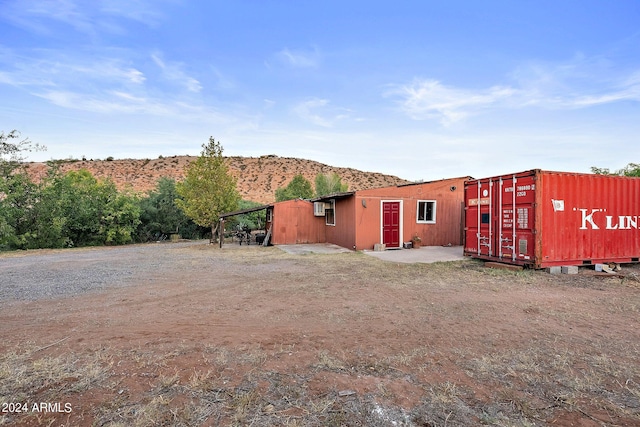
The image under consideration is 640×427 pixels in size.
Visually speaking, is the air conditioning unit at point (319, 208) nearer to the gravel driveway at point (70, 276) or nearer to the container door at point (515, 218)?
the gravel driveway at point (70, 276)

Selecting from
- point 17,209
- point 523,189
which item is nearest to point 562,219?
point 523,189

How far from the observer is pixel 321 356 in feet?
11.2

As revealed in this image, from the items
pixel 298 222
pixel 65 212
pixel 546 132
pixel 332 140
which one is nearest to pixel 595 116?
pixel 546 132

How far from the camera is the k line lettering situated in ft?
28.8

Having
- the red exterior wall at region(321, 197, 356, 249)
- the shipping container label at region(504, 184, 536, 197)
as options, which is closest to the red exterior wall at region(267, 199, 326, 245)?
the red exterior wall at region(321, 197, 356, 249)

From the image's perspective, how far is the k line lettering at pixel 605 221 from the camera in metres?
8.77

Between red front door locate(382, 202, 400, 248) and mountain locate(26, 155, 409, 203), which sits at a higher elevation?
mountain locate(26, 155, 409, 203)

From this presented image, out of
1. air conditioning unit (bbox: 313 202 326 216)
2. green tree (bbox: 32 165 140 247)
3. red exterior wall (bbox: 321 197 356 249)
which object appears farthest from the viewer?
air conditioning unit (bbox: 313 202 326 216)

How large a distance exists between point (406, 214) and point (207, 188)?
10.8 m

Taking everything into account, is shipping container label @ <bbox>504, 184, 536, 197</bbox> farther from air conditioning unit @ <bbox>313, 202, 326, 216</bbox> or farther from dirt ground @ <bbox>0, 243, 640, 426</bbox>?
air conditioning unit @ <bbox>313, 202, 326, 216</bbox>

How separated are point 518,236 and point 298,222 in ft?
36.3

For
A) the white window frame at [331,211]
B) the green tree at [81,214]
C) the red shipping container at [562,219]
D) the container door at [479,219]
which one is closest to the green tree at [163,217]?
the green tree at [81,214]

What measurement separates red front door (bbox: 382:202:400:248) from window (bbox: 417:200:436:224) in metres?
1.16

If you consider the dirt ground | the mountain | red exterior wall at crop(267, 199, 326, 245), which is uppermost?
the mountain
